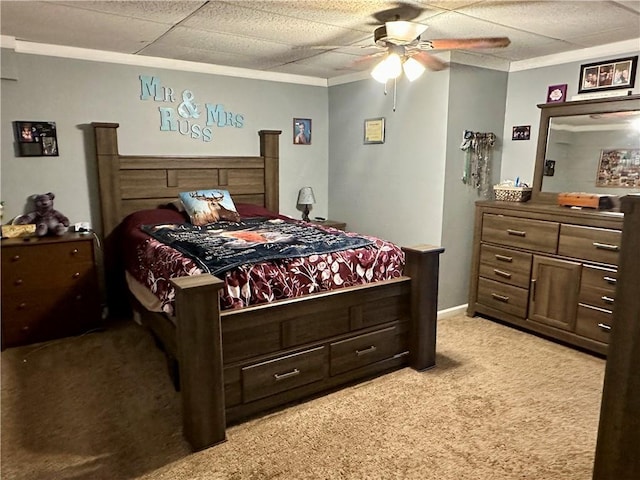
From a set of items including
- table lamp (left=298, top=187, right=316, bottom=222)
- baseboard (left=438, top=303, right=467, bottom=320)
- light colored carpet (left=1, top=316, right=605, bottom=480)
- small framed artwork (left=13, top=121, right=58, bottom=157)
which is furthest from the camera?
table lamp (left=298, top=187, right=316, bottom=222)

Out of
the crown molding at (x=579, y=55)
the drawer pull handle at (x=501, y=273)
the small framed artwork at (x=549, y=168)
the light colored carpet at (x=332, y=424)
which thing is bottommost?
the light colored carpet at (x=332, y=424)

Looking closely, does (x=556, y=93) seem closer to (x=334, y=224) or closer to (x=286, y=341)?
(x=334, y=224)

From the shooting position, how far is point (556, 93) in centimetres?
364

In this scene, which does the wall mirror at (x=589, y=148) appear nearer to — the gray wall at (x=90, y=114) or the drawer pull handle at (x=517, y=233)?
the drawer pull handle at (x=517, y=233)

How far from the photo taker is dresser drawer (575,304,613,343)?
9.93ft

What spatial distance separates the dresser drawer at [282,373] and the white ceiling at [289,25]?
1.93 m

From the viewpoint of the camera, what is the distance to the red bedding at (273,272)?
2342 mm

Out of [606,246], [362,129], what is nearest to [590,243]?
[606,246]

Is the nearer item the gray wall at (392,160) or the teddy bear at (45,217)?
→ the teddy bear at (45,217)

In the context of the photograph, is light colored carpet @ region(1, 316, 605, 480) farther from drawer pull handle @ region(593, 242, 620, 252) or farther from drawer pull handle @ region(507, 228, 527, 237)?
drawer pull handle @ region(507, 228, 527, 237)

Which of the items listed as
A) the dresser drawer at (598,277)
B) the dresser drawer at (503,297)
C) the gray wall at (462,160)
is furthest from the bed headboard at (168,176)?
the dresser drawer at (598,277)

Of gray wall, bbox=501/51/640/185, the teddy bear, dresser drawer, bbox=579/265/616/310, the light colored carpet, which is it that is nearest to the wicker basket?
gray wall, bbox=501/51/640/185

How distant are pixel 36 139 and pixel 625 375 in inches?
156

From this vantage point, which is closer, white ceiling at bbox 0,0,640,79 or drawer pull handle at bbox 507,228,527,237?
white ceiling at bbox 0,0,640,79
